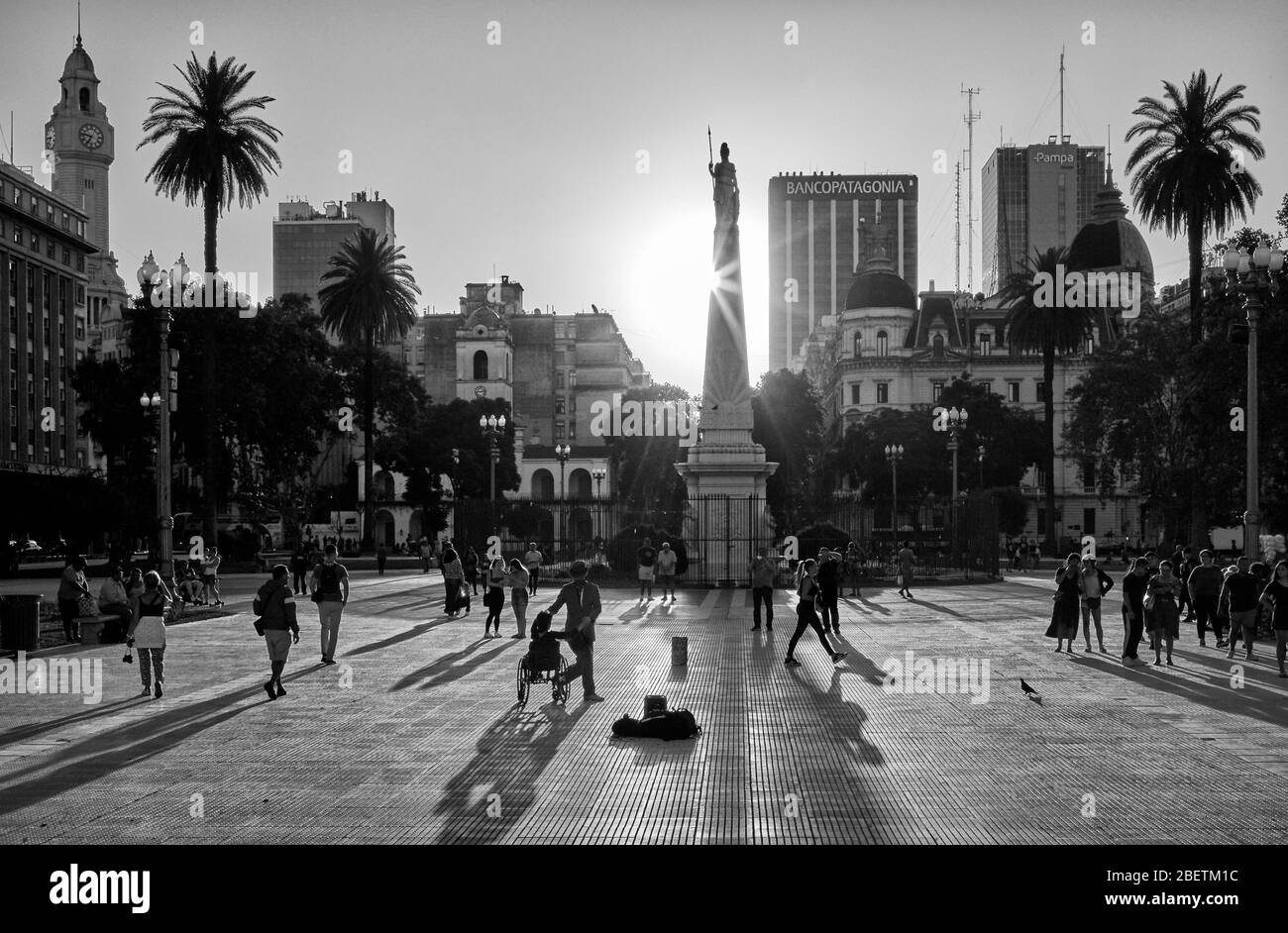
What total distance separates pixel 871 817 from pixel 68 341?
3526 inches

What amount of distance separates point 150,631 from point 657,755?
699cm

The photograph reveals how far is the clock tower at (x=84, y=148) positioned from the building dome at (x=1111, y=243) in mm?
87268

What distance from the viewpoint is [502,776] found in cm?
1125

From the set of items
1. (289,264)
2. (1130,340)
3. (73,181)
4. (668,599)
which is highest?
(73,181)

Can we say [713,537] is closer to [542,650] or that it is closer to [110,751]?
[542,650]

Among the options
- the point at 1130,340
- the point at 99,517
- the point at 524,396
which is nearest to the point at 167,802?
the point at 99,517

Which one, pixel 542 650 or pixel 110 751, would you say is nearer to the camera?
pixel 110 751

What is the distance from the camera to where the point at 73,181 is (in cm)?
13662

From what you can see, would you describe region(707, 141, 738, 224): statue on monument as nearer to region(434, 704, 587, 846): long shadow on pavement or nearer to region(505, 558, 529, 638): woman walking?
region(505, 558, 529, 638): woman walking

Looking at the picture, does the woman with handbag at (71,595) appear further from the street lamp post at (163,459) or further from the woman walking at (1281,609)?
the woman walking at (1281,609)

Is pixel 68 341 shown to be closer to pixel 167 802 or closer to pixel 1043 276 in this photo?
pixel 1043 276

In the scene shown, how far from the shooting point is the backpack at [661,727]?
514 inches

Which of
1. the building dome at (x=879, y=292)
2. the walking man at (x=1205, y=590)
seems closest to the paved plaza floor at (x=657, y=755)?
the walking man at (x=1205, y=590)

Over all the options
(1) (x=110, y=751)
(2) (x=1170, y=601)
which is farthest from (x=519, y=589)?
(1) (x=110, y=751)
